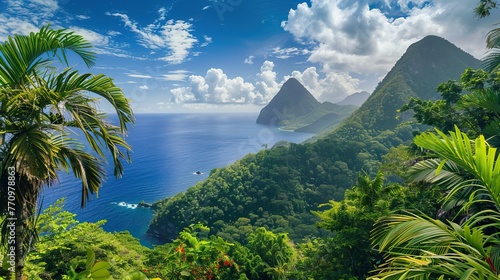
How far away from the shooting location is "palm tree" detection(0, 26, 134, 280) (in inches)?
68.9

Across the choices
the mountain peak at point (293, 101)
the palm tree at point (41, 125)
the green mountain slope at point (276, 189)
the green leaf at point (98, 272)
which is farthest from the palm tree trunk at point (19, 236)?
the mountain peak at point (293, 101)

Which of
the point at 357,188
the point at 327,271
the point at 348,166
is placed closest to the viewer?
the point at 327,271

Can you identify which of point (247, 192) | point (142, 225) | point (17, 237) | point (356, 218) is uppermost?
point (17, 237)

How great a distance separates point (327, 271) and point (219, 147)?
85.5 m

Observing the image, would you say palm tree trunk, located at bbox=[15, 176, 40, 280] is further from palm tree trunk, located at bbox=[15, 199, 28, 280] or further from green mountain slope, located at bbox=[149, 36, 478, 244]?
green mountain slope, located at bbox=[149, 36, 478, 244]

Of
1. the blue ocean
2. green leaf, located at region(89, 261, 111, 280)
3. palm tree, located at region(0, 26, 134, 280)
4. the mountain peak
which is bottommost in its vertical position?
the blue ocean

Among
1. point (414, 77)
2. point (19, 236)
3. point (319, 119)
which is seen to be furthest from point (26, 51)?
point (319, 119)

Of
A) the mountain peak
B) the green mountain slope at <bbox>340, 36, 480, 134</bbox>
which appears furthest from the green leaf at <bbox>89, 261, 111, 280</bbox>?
the mountain peak

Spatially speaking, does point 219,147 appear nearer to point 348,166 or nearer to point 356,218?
point 348,166

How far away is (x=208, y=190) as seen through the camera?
39406mm

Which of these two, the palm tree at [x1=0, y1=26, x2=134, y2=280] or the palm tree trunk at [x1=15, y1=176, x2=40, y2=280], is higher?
the palm tree at [x1=0, y1=26, x2=134, y2=280]

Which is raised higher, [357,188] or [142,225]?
[357,188]

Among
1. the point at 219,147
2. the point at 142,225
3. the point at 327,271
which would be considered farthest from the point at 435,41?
the point at 327,271

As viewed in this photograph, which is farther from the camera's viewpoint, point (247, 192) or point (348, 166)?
point (348, 166)
